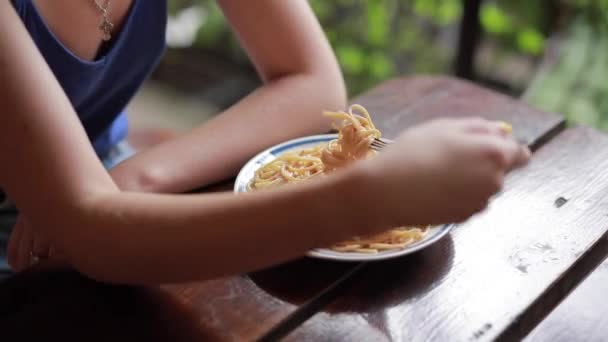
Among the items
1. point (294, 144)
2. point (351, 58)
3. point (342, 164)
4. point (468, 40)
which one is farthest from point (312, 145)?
point (351, 58)

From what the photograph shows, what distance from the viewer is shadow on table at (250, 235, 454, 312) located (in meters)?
0.81

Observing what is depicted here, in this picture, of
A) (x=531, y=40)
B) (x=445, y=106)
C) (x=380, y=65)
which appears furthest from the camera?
(x=380, y=65)

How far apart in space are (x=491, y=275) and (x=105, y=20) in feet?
2.20

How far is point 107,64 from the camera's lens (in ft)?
3.52

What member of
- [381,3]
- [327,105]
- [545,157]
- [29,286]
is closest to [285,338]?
[29,286]

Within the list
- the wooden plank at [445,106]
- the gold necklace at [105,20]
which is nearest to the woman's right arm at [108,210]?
the gold necklace at [105,20]

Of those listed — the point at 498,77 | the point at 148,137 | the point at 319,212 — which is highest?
the point at 319,212

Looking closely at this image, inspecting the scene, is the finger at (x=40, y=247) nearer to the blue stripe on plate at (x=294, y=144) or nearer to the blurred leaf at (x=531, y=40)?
the blue stripe on plate at (x=294, y=144)

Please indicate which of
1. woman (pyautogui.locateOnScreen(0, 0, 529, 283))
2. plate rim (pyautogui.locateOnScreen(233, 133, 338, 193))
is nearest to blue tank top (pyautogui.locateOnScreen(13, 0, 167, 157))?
woman (pyautogui.locateOnScreen(0, 0, 529, 283))

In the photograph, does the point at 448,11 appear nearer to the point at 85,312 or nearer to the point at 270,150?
the point at 270,150

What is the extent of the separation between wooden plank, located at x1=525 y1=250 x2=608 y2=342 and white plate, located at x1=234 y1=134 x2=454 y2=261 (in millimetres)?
157

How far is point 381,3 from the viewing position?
237 centimetres

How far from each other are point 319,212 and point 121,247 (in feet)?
0.74

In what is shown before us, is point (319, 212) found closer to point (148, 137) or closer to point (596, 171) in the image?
point (596, 171)
